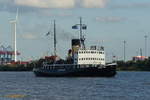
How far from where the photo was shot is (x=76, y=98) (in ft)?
320

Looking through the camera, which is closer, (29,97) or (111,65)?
(29,97)

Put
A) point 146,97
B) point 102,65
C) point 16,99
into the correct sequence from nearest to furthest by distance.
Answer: point 16,99, point 146,97, point 102,65

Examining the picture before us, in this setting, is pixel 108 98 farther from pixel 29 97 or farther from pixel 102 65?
pixel 102 65

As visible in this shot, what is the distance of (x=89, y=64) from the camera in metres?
197

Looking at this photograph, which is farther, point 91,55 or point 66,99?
point 91,55

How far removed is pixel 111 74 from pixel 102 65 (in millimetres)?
6541

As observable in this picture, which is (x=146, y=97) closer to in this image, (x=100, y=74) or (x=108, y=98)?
(x=108, y=98)

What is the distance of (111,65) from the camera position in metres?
195

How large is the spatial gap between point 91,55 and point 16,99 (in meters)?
107

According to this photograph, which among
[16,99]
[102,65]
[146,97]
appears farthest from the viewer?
[102,65]

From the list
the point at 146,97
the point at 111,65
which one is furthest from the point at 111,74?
the point at 146,97

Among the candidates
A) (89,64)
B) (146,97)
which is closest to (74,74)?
(89,64)

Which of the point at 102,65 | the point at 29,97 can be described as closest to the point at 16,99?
the point at 29,97

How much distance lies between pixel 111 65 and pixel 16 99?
340 feet
